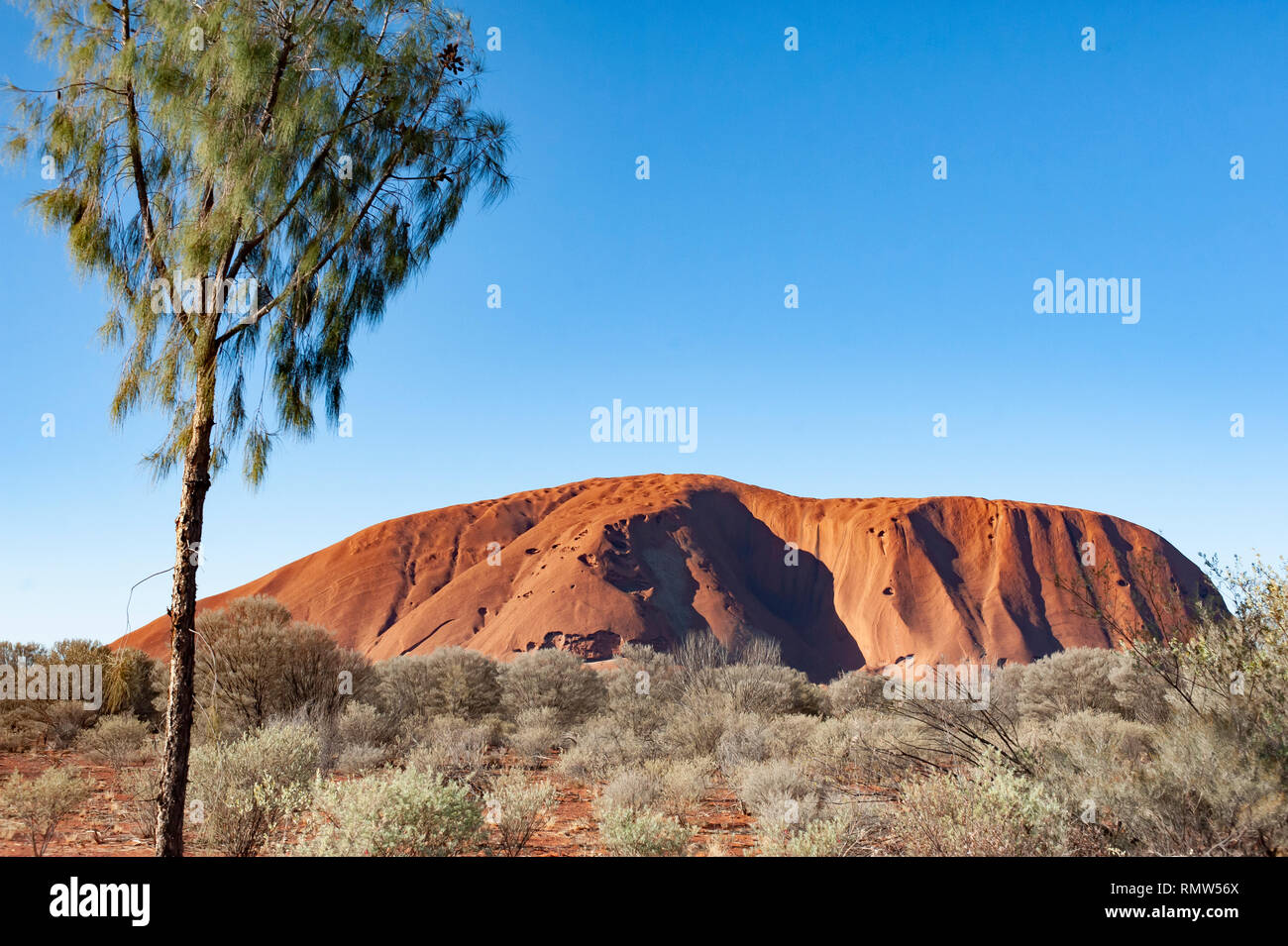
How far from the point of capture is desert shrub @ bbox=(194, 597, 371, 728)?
13.4 metres

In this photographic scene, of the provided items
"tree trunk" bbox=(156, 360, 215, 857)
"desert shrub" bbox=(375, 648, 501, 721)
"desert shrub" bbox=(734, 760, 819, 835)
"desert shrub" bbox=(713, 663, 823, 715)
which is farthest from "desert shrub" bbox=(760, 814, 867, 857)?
"desert shrub" bbox=(375, 648, 501, 721)

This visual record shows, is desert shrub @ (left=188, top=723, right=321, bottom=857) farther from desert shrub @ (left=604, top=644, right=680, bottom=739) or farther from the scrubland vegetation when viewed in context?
desert shrub @ (left=604, top=644, right=680, bottom=739)

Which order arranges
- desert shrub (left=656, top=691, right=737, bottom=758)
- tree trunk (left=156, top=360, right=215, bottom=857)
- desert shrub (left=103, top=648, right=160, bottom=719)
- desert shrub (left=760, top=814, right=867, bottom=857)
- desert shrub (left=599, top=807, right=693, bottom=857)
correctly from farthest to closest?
desert shrub (left=103, top=648, right=160, bottom=719)
desert shrub (left=656, top=691, right=737, bottom=758)
desert shrub (left=599, top=807, right=693, bottom=857)
tree trunk (left=156, top=360, right=215, bottom=857)
desert shrub (left=760, top=814, right=867, bottom=857)

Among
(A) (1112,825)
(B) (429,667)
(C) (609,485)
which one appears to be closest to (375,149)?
(A) (1112,825)

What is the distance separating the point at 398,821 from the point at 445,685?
1310 cm

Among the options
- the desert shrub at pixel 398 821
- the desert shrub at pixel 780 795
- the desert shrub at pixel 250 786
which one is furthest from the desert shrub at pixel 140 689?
the desert shrub at pixel 780 795

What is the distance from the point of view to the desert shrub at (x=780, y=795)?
7.45 meters

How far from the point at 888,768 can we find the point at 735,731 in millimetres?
4052

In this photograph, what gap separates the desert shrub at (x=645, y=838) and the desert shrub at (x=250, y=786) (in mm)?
2544

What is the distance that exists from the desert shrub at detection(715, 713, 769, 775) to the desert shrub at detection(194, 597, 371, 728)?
7056 millimetres

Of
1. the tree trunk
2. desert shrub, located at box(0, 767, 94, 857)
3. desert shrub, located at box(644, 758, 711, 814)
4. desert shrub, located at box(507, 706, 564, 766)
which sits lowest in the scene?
desert shrub, located at box(507, 706, 564, 766)

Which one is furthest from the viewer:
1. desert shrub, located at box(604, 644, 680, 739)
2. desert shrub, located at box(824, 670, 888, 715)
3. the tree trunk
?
desert shrub, located at box(824, 670, 888, 715)

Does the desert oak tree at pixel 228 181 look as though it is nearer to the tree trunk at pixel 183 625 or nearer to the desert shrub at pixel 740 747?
the tree trunk at pixel 183 625
